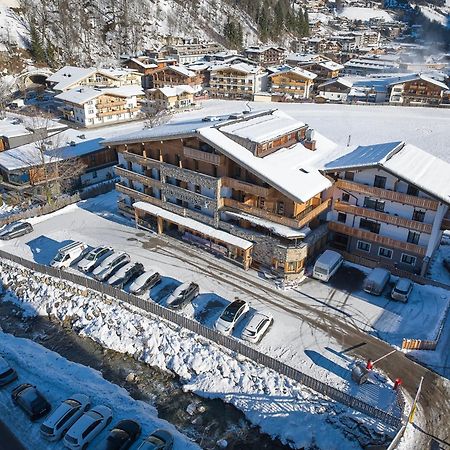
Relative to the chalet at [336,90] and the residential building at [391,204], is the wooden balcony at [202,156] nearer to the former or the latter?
the residential building at [391,204]

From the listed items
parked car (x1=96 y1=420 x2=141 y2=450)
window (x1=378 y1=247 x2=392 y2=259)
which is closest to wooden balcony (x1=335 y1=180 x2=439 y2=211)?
window (x1=378 y1=247 x2=392 y2=259)

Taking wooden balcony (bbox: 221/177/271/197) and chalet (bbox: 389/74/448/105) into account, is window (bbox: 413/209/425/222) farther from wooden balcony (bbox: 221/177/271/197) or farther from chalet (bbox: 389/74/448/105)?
chalet (bbox: 389/74/448/105)

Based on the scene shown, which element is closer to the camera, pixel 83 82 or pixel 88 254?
pixel 88 254

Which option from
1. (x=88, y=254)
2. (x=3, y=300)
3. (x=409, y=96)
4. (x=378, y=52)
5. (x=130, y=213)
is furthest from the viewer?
(x=378, y=52)

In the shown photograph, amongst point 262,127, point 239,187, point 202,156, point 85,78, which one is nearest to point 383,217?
point 239,187

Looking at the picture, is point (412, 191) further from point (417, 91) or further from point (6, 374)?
point (417, 91)

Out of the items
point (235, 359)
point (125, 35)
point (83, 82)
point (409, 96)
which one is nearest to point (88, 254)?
point (235, 359)

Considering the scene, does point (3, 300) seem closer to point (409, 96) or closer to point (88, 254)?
point (88, 254)
